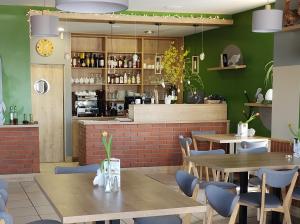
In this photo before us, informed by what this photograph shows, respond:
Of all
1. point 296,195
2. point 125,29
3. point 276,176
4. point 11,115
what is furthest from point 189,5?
point 276,176

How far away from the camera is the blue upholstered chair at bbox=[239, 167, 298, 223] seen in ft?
13.9

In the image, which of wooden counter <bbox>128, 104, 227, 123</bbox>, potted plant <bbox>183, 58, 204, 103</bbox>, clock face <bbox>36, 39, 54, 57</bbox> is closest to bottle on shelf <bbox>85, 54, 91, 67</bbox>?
clock face <bbox>36, 39, 54, 57</bbox>

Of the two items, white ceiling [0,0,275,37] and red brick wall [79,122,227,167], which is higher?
white ceiling [0,0,275,37]

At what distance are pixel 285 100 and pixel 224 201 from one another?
2897 mm

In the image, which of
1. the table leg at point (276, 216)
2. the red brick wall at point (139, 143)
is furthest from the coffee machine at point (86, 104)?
the table leg at point (276, 216)

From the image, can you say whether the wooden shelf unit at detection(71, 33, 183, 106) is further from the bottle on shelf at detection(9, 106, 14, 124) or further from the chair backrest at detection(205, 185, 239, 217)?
the chair backrest at detection(205, 185, 239, 217)

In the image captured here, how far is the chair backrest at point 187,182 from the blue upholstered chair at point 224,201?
237 mm

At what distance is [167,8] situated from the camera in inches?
334

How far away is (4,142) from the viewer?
7797 mm

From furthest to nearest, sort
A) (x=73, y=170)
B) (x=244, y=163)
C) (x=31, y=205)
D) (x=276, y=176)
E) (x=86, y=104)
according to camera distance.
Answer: (x=86, y=104)
(x=31, y=205)
(x=244, y=163)
(x=73, y=170)
(x=276, y=176)

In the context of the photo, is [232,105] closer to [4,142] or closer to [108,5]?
[4,142]

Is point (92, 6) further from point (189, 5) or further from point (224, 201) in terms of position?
point (189, 5)

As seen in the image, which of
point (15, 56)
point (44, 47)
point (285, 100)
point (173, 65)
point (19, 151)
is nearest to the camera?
point (285, 100)

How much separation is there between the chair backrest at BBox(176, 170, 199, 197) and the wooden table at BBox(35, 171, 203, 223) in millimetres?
310
